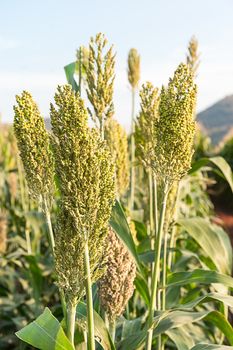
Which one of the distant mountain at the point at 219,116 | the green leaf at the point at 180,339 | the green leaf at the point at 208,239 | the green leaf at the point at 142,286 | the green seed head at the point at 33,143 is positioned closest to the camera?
the green seed head at the point at 33,143

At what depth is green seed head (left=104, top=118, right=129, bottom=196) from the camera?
1726mm

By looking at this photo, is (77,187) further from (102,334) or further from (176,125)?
(102,334)

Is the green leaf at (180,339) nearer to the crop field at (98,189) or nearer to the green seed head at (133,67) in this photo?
the crop field at (98,189)

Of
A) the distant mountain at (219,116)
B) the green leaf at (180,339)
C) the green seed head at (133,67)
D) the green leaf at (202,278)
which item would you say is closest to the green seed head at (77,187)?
the green leaf at (202,278)

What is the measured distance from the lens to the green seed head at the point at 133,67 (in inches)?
97.9

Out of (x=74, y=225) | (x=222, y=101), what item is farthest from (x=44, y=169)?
(x=222, y=101)

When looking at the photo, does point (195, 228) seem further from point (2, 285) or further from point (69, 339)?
point (2, 285)

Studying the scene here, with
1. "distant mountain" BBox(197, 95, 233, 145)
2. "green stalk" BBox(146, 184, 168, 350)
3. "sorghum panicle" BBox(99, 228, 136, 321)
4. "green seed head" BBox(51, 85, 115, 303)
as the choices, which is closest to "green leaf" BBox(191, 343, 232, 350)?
"green stalk" BBox(146, 184, 168, 350)

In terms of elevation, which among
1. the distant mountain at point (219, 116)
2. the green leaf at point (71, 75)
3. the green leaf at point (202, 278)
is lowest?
the green leaf at point (202, 278)

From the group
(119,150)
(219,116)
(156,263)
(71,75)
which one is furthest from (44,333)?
(219,116)

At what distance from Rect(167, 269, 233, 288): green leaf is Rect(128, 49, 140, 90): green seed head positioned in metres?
0.95

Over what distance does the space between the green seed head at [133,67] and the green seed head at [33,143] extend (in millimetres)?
1325

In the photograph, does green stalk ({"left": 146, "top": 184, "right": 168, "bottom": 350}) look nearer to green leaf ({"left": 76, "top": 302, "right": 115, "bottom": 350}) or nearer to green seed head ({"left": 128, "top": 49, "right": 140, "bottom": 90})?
green leaf ({"left": 76, "top": 302, "right": 115, "bottom": 350})

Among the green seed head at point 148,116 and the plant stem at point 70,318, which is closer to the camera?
the plant stem at point 70,318
